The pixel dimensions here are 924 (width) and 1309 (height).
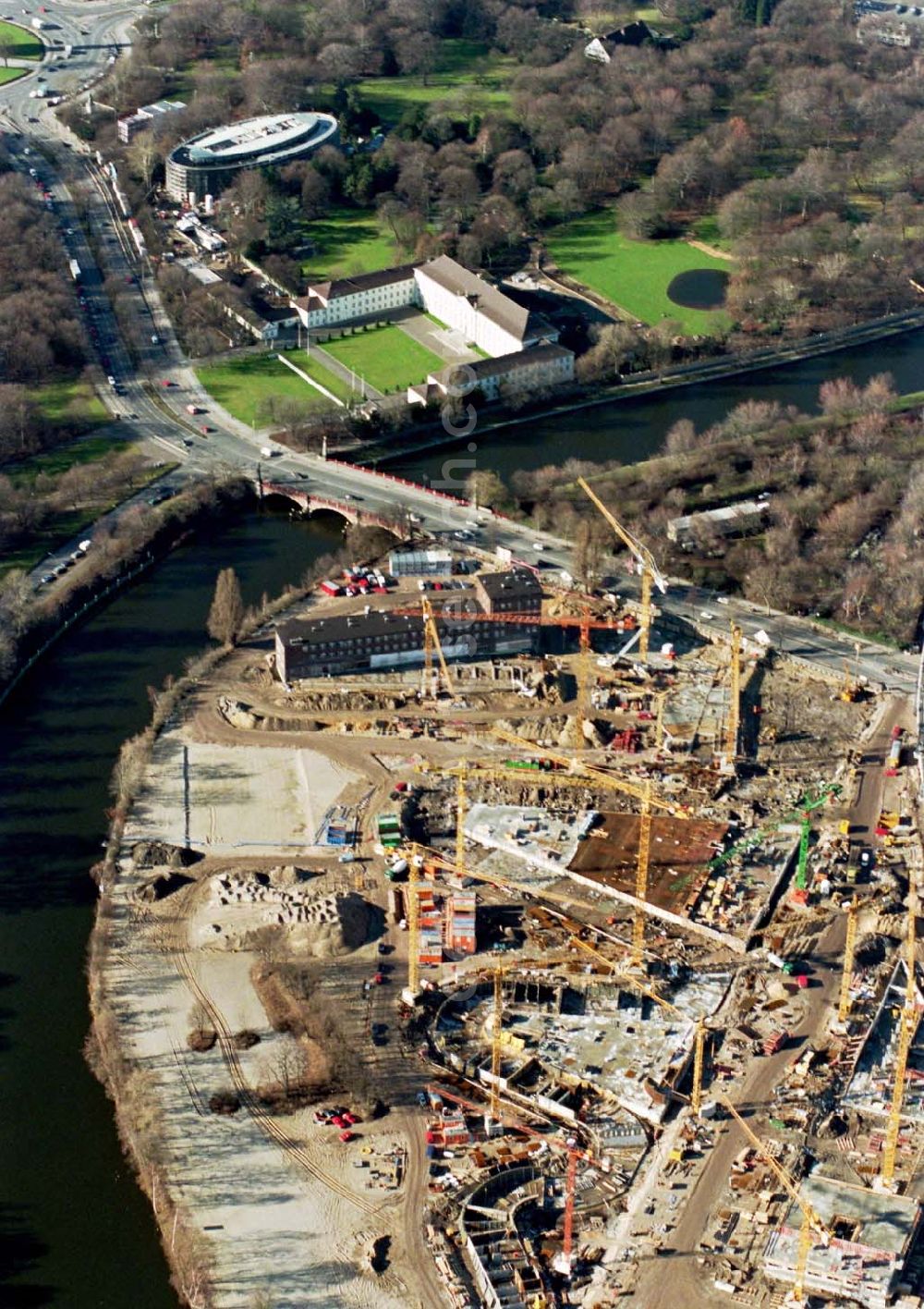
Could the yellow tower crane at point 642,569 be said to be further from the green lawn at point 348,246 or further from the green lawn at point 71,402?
the green lawn at point 348,246

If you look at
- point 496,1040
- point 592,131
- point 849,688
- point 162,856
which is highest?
point 592,131

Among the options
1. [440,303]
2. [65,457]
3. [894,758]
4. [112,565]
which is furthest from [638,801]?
[440,303]

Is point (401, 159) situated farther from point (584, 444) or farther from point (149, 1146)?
point (149, 1146)

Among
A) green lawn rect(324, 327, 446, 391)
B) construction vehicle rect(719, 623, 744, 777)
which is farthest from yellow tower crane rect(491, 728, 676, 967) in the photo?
green lawn rect(324, 327, 446, 391)

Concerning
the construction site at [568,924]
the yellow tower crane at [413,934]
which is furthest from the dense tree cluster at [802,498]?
the yellow tower crane at [413,934]

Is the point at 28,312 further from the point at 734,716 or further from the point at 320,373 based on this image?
the point at 734,716

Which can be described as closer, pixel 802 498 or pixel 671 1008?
pixel 671 1008

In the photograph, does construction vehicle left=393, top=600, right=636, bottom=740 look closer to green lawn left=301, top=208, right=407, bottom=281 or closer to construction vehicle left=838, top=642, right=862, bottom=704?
construction vehicle left=838, top=642, right=862, bottom=704

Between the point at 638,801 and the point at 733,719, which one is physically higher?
the point at 733,719
